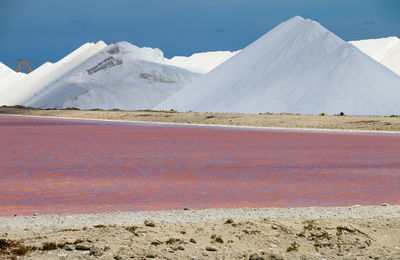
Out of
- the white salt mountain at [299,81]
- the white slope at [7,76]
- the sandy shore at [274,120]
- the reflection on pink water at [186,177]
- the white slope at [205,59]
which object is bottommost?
the reflection on pink water at [186,177]

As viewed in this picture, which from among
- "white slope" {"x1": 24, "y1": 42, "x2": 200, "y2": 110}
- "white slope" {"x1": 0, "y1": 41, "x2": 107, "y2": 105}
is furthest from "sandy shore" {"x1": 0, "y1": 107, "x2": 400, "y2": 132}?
"white slope" {"x1": 0, "y1": 41, "x2": 107, "y2": 105}

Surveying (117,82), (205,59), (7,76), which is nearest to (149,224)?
(117,82)

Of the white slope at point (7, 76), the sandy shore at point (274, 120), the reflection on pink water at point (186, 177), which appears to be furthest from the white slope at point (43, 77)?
the reflection on pink water at point (186, 177)

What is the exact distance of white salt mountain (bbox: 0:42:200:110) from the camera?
283ft

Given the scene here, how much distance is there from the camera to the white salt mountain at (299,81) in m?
53.8

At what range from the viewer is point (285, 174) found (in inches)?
590

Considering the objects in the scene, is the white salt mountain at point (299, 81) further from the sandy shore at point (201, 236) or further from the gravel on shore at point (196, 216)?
the sandy shore at point (201, 236)

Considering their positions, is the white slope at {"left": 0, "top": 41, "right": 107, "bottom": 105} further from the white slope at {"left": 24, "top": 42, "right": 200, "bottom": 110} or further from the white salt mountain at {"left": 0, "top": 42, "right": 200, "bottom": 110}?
the white slope at {"left": 24, "top": 42, "right": 200, "bottom": 110}

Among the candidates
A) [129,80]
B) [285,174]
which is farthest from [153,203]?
[129,80]

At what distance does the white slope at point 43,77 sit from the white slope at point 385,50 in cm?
5713

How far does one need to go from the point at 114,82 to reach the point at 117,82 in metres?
0.42

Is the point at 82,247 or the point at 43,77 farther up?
the point at 43,77

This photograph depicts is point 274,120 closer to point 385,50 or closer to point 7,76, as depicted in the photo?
point 385,50

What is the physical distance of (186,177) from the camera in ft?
46.9
